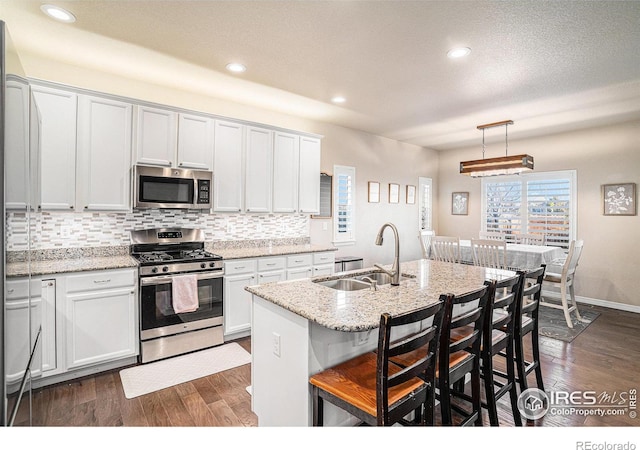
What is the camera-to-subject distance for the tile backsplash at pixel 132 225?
10.1 ft

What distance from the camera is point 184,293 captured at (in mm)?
3141

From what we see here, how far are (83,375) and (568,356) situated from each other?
4.48 metres

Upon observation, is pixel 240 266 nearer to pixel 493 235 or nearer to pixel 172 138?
pixel 172 138

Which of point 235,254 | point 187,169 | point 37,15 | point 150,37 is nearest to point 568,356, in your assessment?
point 235,254

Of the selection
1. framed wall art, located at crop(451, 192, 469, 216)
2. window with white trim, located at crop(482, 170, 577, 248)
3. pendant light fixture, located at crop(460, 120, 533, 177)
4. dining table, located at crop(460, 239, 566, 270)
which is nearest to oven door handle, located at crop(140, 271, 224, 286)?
dining table, located at crop(460, 239, 566, 270)

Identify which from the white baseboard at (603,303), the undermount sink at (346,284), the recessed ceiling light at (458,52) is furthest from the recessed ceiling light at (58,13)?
the white baseboard at (603,303)

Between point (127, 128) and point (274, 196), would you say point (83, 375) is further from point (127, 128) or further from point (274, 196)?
point (274, 196)

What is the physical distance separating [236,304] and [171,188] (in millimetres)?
1404

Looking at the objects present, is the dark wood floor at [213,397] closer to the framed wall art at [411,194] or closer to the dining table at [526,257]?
the dining table at [526,257]

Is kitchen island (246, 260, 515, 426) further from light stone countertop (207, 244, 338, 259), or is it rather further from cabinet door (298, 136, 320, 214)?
cabinet door (298, 136, 320, 214)

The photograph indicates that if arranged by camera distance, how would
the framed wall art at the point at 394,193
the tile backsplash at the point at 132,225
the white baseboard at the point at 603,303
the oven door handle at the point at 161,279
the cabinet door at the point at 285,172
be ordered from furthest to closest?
the framed wall art at the point at 394,193
the white baseboard at the point at 603,303
the cabinet door at the point at 285,172
the tile backsplash at the point at 132,225
the oven door handle at the point at 161,279

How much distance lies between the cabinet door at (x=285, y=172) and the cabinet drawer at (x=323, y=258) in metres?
0.70

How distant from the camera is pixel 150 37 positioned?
2660 millimetres

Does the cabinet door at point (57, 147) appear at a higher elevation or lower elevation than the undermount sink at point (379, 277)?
higher
